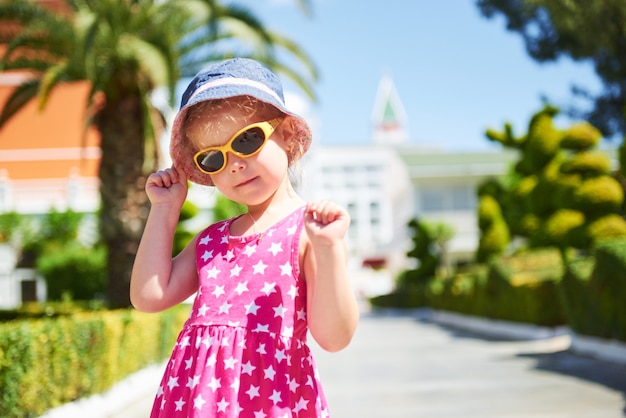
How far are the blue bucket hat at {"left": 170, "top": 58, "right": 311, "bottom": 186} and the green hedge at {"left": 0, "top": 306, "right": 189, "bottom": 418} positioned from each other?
404 cm

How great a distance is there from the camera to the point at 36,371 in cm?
682

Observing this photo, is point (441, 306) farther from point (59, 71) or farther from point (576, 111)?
point (59, 71)

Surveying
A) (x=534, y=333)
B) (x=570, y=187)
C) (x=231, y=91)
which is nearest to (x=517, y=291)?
(x=534, y=333)

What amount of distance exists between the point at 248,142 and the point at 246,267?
34cm

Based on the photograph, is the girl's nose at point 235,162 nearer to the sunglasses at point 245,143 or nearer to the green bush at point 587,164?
the sunglasses at point 245,143

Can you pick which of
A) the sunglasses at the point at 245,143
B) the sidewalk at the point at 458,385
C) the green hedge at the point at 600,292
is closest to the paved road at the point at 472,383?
the sidewalk at the point at 458,385

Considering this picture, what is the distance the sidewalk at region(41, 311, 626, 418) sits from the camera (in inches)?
321

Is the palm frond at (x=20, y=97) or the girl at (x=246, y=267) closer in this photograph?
the girl at (x=246, y=267)

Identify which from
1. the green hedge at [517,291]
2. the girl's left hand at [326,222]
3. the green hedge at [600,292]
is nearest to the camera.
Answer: the girl's left hand at [326,222]

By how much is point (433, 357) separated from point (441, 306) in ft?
58.8

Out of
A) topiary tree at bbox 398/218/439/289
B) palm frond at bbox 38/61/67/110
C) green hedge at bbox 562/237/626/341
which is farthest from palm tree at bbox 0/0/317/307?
topiary tree at bbox 398/218/439/289

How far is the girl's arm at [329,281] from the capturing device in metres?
2.19

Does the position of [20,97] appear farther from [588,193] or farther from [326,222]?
[326,222]

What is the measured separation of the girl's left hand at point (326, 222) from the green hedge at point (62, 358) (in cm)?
454
